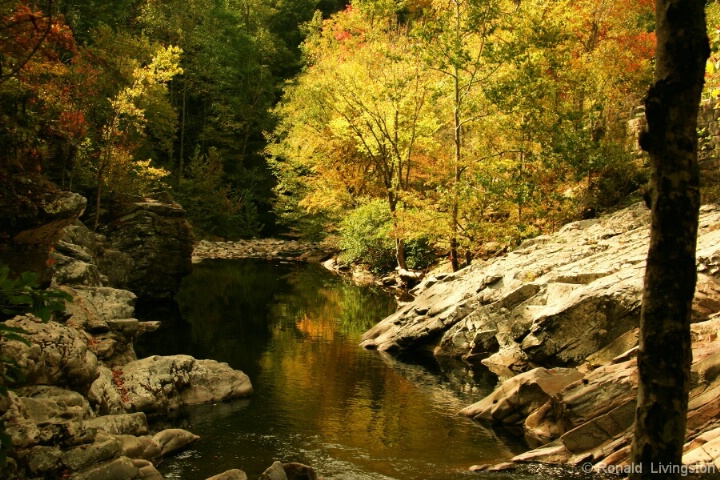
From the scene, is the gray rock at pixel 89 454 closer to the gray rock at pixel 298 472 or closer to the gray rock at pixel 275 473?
the gray rock at pixel 275 473

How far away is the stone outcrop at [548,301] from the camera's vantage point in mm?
12805

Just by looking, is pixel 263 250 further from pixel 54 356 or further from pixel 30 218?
pixel 54 356

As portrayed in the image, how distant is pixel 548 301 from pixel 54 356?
10636 millimetres

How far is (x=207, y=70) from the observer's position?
45.7 meters

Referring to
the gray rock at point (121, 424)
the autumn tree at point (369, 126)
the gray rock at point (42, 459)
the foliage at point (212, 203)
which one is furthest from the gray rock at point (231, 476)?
the foliage at point (212, 203)

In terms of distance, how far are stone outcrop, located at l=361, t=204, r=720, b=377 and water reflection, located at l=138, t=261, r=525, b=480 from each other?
978mm

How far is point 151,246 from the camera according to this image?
22875 mm

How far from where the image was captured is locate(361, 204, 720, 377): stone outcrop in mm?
12805

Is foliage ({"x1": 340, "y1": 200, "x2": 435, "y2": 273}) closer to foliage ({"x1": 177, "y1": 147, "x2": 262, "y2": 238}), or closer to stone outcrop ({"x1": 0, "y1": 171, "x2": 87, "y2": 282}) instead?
foliage ({"x1": 177, "y1": 147, "x2": 262, "y2": 238})

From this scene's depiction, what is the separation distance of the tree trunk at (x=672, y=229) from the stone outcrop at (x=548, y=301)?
859 cm

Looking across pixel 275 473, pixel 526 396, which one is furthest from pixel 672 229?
pixel 526 396

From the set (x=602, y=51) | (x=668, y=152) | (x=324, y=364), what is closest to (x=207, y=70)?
(x=602, y=51)

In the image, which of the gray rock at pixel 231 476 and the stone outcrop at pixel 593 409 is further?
the gray rock at pixel 231 476

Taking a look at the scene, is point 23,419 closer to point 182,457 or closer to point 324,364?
point 182,457
